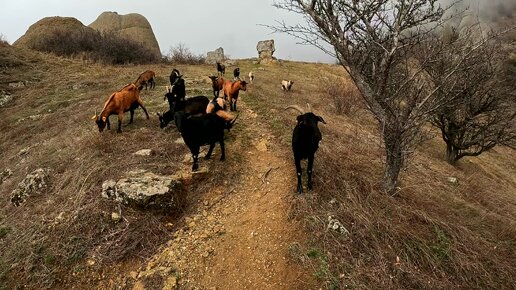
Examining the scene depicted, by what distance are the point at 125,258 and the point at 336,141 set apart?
20.5 ft

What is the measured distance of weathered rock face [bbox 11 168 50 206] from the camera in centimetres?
709

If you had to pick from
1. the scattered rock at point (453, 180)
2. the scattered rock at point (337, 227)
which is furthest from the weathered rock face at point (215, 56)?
the scattered rock at point (337, 227)

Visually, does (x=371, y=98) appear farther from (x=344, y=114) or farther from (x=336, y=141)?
(x=344, y=114)

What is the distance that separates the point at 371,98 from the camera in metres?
6.25

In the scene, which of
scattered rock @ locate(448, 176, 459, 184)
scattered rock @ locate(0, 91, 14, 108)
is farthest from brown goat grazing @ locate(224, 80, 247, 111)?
scattered rock @ locate(0, 91, 14, 108)

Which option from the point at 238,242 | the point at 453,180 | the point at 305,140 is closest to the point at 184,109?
the point at 305,140

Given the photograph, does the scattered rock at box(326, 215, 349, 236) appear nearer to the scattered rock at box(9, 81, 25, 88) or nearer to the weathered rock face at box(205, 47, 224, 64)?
the scattered rock at box(9, 81, 25, 88)

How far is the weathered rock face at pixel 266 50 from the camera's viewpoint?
3431cm

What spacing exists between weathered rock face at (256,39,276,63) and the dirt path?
28.2m

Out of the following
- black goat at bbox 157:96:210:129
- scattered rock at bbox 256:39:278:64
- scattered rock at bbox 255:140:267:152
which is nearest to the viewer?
scattered rock at bbox 255:140:267:152

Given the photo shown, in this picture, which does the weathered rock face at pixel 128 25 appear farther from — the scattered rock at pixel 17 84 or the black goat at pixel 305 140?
the black goat at pixel 305 140

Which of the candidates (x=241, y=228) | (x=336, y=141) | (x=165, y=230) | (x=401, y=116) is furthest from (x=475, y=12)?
(x=165, y=230)

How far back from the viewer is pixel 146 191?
639 centimetres

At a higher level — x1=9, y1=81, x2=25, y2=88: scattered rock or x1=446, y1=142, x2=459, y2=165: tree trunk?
x1=9, y1=81, x2=25, y2=88: scattered rock
